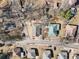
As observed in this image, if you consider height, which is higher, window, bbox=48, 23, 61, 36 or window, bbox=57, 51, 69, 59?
window, bbox=48, 23, 61, 36

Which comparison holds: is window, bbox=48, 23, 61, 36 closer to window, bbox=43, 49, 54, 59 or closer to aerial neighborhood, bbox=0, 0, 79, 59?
aerial neighborhood, bbox=0, 0, 79, 59

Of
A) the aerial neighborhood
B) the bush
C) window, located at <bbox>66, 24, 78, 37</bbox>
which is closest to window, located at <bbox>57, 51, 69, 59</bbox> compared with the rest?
the aerial neighborhood

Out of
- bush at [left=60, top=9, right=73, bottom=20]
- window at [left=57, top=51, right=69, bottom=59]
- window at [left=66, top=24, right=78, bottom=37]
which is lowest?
window at [left=57, top=51, right=69, bottom=59]

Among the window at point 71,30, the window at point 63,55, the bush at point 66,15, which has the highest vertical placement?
the bush at point 66,15

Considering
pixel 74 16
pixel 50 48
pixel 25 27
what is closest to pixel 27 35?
pixel 25 27

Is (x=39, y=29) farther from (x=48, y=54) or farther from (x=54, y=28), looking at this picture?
(x=48, y=54)

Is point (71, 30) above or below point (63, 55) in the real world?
above

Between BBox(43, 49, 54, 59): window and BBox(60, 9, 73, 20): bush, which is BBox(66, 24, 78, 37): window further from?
BBox(43, 49, 54, 59): window

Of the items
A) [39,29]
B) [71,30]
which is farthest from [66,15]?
[39,29]

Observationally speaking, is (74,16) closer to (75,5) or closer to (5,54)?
(75,5)

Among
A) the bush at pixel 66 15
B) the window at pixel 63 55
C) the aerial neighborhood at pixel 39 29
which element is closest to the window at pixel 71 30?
the aerial neighborhood at pixel 39 29

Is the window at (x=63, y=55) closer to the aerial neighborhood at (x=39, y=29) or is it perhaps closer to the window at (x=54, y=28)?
the aerial neighborhood at (x=39, y=29)
